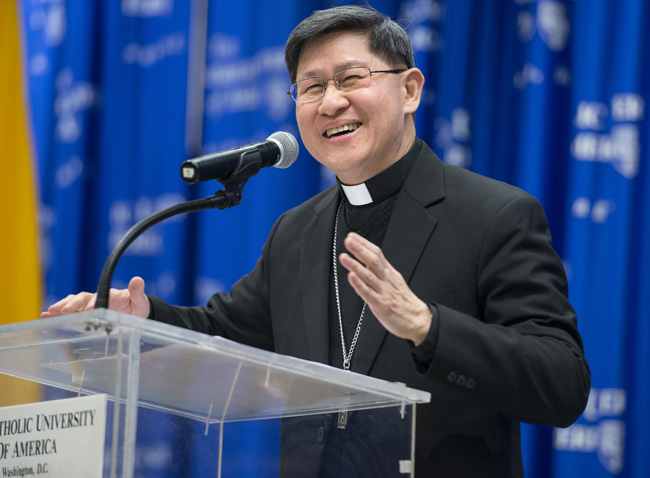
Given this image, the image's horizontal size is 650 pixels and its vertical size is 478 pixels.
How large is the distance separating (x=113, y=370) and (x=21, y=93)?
9.62 feet

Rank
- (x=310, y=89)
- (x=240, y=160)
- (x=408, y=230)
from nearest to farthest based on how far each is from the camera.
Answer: (x=240, y=160)
(x=408, y=230)
(x=310, y=89)

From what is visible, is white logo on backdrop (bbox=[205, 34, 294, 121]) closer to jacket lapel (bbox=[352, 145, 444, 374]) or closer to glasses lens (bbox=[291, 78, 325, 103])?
glasses lens (bbox=[291, 78, 325, 103])

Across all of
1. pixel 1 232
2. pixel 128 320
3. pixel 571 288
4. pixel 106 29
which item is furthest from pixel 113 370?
pixel 106 29

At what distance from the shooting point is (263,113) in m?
3.53

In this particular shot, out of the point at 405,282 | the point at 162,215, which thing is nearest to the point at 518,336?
the point at 405,282

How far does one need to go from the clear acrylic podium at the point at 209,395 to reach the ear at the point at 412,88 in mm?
986

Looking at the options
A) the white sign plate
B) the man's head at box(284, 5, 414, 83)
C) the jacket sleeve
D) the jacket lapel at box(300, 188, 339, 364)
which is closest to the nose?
the man's head at box(284, 5, 414, 83)

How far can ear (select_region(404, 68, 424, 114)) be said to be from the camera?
2.18 metres

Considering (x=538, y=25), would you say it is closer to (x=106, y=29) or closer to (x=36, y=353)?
(x=106, y=29)

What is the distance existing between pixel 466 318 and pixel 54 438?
0.71m

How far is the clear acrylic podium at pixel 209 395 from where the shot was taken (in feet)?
3.84

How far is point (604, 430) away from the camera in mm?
2912

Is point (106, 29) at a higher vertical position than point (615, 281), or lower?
higher

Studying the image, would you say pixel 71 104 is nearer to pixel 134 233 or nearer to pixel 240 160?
pixel 240 160
